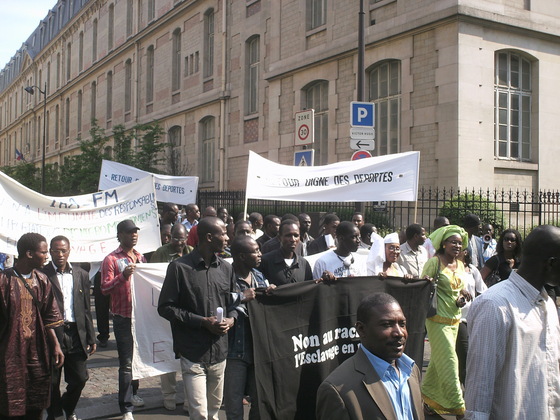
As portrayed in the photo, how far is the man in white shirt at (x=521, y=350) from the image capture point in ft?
9.76

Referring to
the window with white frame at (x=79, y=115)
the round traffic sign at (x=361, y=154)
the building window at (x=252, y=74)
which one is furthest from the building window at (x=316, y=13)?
the window with white frame at (x=79, y=115)

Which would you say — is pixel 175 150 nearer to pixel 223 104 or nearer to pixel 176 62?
pixel 176 62

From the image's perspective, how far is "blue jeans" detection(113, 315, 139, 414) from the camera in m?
5.59

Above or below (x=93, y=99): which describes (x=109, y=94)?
below

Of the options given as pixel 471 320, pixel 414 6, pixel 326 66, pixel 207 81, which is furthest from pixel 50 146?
pixel 471 320

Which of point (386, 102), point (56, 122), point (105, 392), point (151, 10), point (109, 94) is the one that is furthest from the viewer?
point (56, 122)

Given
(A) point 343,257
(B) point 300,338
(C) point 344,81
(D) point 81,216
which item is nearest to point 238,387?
(B) point 300,338

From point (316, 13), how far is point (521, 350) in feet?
63.6

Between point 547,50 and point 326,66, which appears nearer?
point 547,50

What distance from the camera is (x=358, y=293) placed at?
5355 millimetres

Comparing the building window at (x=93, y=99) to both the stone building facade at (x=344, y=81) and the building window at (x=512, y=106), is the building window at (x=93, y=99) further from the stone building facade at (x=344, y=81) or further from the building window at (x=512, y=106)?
the building window at (x=512, y=106)

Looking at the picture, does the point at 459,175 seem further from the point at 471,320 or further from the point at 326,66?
the point at 471,320

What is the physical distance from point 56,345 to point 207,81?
2499cm

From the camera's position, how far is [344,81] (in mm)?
19219
